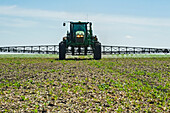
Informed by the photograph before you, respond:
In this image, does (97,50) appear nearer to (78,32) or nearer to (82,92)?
(78,32)

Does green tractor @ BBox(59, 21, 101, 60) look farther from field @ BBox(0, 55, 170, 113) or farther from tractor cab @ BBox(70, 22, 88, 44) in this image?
field @ BBox(0, 55, 170, 113)

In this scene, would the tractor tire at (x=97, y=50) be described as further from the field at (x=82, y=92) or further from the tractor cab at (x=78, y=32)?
the field at (x=82, y=92)

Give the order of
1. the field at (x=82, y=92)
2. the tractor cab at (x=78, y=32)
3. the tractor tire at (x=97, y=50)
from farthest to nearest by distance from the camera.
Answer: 1. the tractor cab at (x=78, y=32)
2. the tractor tire at (x=97, y=50)
3. the field at (x=82, y=92)

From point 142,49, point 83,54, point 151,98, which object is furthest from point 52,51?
point 151,98

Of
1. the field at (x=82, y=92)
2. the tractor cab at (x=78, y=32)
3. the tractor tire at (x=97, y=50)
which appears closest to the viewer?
the field at (x=82, y=92)

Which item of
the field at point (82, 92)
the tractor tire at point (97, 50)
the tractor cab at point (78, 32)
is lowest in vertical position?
the field at point (82, 92)

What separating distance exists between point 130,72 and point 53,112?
7.90 m

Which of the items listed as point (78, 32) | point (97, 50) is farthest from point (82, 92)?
point (78, 32)

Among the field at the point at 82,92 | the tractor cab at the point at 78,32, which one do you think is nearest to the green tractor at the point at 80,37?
the tractor cab at the point at 78,32

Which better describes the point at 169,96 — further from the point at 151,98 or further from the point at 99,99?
the point at 99,99

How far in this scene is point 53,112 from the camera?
8.12m

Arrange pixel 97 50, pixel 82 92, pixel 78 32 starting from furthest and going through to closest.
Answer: pixel 78 32 → pixel 97 50 → pixel 82 92

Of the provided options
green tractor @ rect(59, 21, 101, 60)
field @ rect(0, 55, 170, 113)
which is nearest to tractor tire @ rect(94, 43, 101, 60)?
green tractor @ rect(59, 21, 101, 60)

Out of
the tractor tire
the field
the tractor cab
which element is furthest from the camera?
the tractor cab
